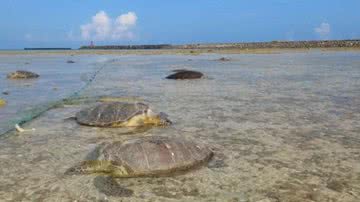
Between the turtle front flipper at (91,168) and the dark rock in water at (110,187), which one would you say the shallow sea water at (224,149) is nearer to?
the dark rock in water at (110,187)

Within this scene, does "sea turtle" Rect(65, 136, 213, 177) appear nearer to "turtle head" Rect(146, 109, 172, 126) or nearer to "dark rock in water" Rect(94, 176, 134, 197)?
"dark rock in water" Rect(94, 176, 134, 197)

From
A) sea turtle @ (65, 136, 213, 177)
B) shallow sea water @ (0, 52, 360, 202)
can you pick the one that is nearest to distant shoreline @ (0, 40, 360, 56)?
shallow sea water @ (0, 52, 360, 202)

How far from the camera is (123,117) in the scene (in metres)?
11.1

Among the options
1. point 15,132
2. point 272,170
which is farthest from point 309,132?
point 15,132

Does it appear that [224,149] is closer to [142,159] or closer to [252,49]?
[142,159]

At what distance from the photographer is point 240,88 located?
19.5m

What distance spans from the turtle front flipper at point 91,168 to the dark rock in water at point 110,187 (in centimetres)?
23

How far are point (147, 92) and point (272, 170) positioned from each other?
11235 millimetres

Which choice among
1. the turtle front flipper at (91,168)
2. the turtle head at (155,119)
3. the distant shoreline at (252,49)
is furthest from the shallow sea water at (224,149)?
the distant shoreline at (252,49)

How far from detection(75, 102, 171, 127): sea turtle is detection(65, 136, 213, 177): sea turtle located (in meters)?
3.23

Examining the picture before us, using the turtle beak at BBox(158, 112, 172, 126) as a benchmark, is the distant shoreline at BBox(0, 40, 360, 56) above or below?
below

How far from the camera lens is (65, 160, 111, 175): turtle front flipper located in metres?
7.40

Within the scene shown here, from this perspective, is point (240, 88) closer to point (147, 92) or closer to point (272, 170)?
point (147, 92)

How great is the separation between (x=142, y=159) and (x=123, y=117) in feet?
12.7
